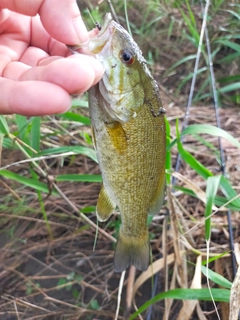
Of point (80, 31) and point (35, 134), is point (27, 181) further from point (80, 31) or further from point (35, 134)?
point (80, 31)

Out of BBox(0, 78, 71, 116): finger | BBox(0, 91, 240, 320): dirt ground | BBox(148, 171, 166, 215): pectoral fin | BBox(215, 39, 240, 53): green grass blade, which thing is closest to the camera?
BBox(0, 78, 71, 116): finger

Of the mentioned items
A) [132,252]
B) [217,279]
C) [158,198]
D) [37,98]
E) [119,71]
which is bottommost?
[217,279]

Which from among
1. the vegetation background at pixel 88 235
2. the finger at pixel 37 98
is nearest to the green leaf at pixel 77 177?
the vegetation background at pixel 88 235

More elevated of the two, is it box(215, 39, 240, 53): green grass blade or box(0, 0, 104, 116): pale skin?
box(0, 0, 104, 116): pale skin

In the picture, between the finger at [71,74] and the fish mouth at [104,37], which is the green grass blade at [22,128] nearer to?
the fish mouth at [104,37]

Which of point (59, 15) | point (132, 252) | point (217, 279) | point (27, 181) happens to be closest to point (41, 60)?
point (59, 15)

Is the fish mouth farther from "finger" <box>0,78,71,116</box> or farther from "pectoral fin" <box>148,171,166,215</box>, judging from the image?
"pectoral fin" <box>148,171,166,215</box>

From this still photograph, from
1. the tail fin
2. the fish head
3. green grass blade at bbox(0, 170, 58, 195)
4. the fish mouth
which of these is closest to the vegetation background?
green grass blade at bbox(0, 170, 58, 195)
